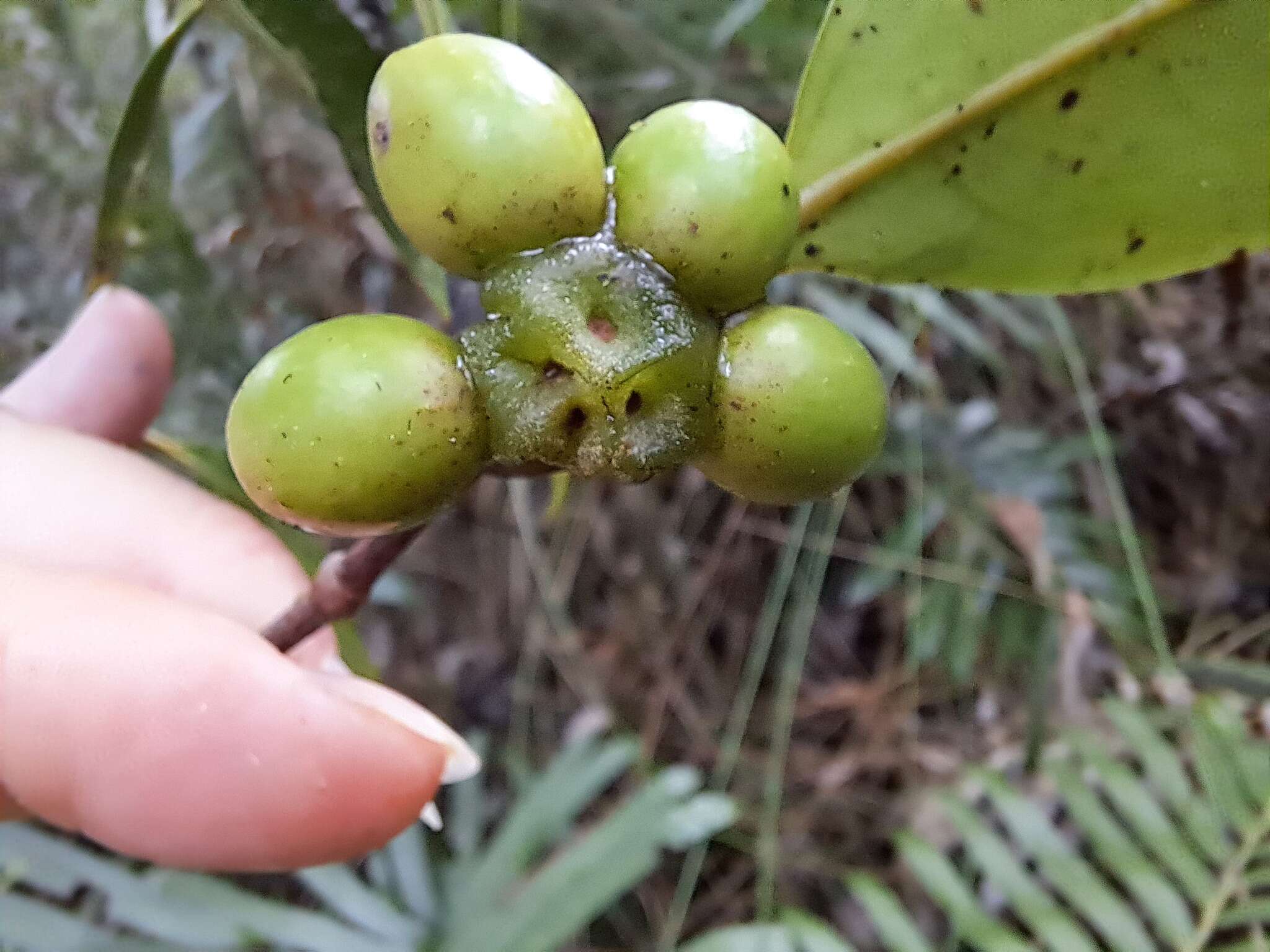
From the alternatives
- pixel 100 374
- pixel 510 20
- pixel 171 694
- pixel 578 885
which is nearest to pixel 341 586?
pixel 171 694

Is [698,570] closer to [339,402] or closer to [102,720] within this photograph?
[102,720]

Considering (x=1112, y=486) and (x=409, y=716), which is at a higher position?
(x=409, y=716)

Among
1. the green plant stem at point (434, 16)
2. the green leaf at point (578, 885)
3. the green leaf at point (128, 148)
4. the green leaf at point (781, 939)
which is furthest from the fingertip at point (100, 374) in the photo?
the green leaf at point (781, 939)

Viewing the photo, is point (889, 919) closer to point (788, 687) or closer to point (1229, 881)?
point (1229, 881)

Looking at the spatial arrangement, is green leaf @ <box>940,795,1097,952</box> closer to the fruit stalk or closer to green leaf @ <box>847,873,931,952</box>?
green leaf @ <box>847,873,931,952</box>

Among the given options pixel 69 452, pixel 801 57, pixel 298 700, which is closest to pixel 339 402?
pixel 298 700

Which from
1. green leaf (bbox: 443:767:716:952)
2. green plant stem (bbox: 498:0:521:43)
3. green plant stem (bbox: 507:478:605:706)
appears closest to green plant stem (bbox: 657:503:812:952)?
green plant stem (bbox: 507:478:605:706)
